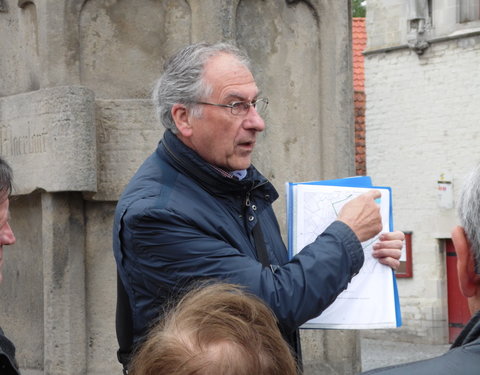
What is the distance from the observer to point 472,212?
2002 millimetres

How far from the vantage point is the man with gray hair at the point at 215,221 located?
8.82 feet

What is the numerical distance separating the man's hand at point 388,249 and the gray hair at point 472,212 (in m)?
0.95

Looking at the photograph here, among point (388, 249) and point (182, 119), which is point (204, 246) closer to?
point (182, 119)

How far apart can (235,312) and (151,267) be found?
39.7 inches

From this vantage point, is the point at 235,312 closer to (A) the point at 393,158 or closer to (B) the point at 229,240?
(B) the point at 229,240

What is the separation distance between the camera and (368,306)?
3.01 metres

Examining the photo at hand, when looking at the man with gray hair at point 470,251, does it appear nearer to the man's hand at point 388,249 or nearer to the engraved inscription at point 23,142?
the man's hand at point 388,249

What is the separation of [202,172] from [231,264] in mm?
312

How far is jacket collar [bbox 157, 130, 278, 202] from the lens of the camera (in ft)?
9.36

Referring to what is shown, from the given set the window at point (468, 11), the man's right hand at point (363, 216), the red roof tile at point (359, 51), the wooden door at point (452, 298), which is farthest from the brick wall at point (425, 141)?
the man's right hand at point (363, 216)

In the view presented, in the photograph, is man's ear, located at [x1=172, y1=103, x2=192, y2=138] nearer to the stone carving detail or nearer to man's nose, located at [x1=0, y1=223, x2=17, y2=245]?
man's nose, located at [x1=0, y1=223, x2=17, y2=245]

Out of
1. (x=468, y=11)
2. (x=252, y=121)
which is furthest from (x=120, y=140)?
(x=468, y=11)

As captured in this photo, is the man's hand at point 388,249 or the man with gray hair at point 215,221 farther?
the man's hand at point 388,249

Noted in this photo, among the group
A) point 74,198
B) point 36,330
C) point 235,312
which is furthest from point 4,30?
point 235,312
